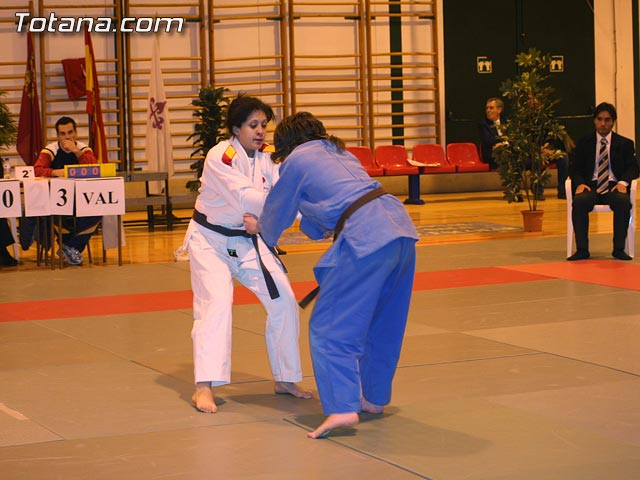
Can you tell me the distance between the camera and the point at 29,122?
482 inches

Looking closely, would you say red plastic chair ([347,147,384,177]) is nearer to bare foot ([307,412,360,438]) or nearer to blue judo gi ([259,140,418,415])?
blue judo gi ([259,140,418,415])

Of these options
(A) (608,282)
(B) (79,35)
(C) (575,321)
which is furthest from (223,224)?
(B) (79,35)

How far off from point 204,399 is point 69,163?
18.0 ft

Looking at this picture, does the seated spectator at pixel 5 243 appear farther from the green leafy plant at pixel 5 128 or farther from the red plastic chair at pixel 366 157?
the red plastic chair at pixel 366 157

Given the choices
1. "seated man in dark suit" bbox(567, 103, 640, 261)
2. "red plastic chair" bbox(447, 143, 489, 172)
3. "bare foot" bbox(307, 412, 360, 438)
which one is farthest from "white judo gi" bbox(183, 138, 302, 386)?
"red plastic chair" bbox(447, 143, 489, 172)

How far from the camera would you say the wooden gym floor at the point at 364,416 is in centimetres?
365

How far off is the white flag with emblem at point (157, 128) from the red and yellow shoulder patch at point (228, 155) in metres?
7.63

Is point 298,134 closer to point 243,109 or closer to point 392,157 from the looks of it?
point 243,109

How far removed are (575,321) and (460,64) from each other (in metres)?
10.2

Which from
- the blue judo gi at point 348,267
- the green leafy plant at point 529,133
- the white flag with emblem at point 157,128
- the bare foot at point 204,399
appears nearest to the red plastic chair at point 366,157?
the white flag with emblem at point 157,128

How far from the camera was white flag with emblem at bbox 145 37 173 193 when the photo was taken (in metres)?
12.1

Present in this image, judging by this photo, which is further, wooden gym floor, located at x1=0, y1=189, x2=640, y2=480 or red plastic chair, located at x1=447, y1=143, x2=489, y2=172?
red plastic chair, located at x1=447, y1=143, x2=489, y2=172

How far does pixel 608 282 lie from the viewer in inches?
298

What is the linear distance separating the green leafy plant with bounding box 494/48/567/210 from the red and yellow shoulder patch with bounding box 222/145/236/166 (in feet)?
22.0
